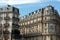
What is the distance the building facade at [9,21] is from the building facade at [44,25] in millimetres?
9983

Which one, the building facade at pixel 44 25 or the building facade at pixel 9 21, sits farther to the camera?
the building facade at pixel 44 25

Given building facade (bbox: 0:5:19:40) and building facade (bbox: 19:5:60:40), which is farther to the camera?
building facade (bbox: 19:5:60:40)

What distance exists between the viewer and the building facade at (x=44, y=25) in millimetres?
102312

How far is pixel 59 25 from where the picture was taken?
10769cm

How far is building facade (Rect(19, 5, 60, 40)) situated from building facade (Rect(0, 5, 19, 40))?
9.98 meters

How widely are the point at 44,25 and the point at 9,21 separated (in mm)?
15113

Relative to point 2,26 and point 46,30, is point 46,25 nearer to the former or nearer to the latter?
point 46,30

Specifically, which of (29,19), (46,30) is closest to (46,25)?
(46,30)

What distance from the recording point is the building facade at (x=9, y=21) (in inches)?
3910

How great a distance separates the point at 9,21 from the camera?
101 metres

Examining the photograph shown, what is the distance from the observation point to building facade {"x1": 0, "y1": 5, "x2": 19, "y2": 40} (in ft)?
326

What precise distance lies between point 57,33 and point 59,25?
5.99 m

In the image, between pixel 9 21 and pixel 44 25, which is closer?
pixel 9 21

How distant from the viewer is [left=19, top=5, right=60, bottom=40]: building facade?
336 feet
